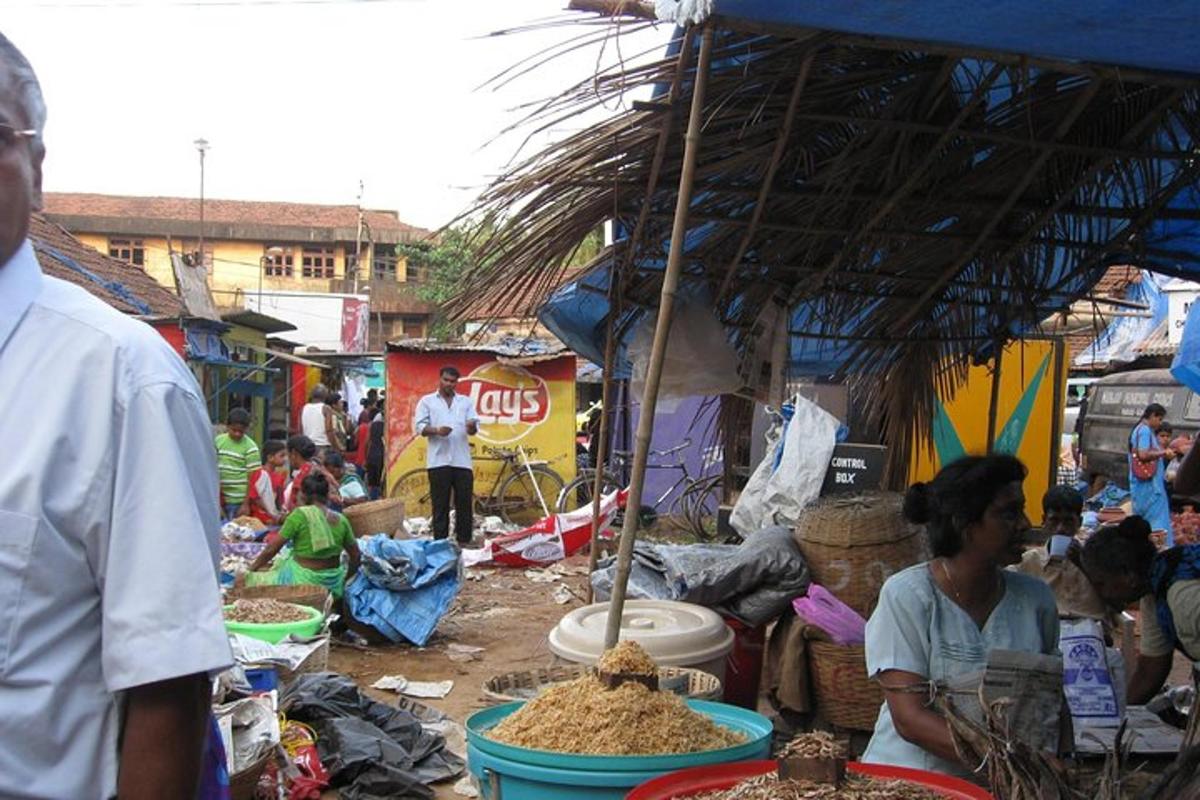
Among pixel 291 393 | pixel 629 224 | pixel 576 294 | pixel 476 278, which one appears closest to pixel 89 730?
pixel 476 278

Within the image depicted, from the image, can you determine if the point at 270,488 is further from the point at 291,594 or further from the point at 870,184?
the point at 870,184

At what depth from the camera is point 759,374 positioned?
6820 millimetres

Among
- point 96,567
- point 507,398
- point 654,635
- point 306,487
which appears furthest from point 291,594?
point 507,398

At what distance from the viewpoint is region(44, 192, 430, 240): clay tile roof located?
4225 cm

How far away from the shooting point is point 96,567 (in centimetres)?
128

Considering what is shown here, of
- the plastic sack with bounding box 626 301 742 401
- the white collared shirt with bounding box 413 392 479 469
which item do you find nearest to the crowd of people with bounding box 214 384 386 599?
the white collared shirt with bounding box 413 392 479 469

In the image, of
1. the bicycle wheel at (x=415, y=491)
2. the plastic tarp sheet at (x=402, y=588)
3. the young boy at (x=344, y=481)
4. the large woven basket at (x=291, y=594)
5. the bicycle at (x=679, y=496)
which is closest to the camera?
the large woven basket at (x=291, y=594)

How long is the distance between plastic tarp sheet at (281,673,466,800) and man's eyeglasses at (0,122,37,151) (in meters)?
4.26

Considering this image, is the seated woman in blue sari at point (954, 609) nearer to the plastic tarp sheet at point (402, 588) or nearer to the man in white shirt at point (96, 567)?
the man in white shirt at point (96, 567)

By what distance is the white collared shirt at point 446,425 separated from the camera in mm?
11969

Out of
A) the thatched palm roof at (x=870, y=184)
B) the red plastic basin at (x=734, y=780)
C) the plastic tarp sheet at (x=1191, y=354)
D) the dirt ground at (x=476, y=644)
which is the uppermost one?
the thatched palm roof at (x=870, y=184)

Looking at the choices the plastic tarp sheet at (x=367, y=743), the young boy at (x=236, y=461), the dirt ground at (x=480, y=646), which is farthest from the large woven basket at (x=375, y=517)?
the plastic tarp sheet at (x=367, y=743)

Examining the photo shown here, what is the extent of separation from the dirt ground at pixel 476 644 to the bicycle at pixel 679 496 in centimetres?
327

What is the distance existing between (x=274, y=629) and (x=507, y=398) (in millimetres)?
9799
